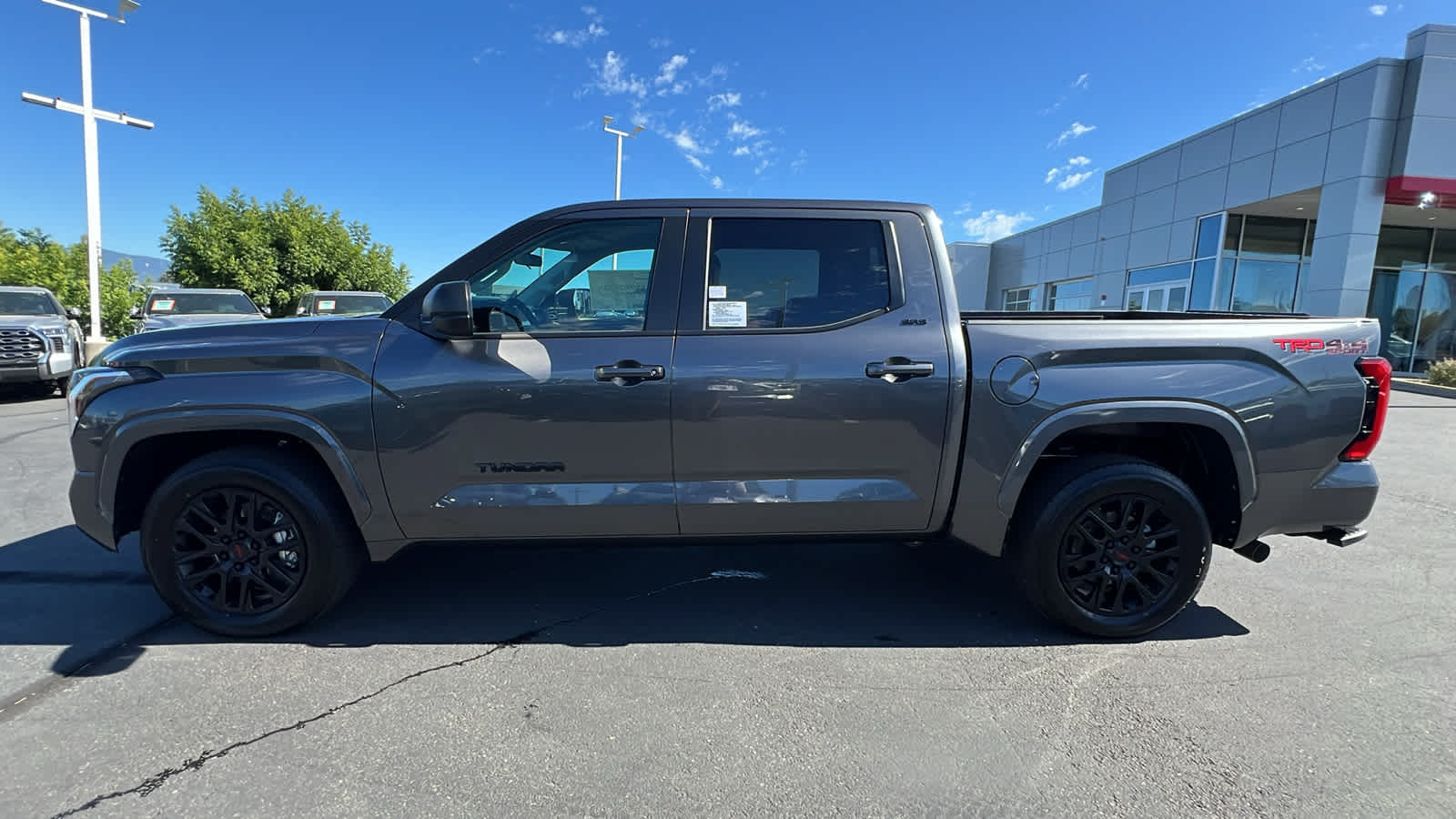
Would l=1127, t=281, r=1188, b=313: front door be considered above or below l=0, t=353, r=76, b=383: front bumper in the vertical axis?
above

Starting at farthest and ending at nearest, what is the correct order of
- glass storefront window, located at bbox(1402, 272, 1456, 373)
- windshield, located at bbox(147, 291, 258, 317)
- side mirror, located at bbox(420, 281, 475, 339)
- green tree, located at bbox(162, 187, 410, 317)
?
green tree, located at bbox(162, 187, 410, 317)
glass storefront window, located at bbox(1402, 272, 1456, 373)
windshield, located at bbox(147, 291, 258, 317)
side mirror, located at bbox(420, 281, 475, 339)

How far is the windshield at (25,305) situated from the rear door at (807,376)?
13.2 meters

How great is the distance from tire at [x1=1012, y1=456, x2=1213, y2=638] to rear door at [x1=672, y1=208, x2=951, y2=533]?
Answer: 1.77 feet

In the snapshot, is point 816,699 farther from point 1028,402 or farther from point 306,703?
point 306,703

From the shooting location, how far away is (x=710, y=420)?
292cm

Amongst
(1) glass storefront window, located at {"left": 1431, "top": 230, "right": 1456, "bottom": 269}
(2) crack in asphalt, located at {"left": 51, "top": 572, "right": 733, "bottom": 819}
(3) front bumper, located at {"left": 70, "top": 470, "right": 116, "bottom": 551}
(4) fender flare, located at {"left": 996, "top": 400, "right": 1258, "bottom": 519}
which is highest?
(1) glass storefront window, located at {"left": 1431, "top": 230, "right": 1456, "bottom": 269}

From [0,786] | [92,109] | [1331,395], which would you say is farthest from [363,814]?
[92,109]

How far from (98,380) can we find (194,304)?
11.9 m

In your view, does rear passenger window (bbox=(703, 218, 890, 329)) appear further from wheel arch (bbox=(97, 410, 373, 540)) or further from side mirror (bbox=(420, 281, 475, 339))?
wheel arch (bbox=(97, 410, 373, 540))

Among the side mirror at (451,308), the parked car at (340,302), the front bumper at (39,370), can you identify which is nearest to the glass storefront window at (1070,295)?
the parked car at (340,302)

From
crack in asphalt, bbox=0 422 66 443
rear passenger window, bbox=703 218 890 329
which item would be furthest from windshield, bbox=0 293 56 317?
rear passenger window, bbox=703 218 890 329

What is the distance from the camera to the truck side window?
3.05 m

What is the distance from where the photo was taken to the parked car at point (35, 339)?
9.95 metres

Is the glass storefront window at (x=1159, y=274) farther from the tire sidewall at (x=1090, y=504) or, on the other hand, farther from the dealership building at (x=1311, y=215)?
the tire sidewall at (x=1090, y=504)
